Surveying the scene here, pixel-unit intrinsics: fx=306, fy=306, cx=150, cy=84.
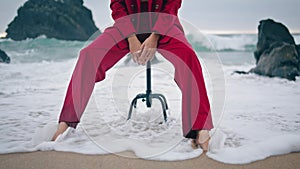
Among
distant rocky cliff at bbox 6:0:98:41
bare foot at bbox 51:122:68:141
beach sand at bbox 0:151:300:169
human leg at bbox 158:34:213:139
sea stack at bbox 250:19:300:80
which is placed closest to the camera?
beach sand at bbox 0:151:300:169

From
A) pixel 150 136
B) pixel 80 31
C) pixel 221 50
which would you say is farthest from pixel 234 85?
pixel 80 31

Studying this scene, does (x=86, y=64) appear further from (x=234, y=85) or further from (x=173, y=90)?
(x=234, y=85)

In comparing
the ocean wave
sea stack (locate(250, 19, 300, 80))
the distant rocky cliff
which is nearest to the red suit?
sea stack (locate(250, 19, 300, 80))

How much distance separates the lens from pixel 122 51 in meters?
1.56

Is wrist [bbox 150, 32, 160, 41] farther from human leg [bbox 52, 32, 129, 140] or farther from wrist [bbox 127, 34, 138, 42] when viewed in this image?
human leg [bbox 52, 32, 129, 140]

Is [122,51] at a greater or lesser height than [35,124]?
greater

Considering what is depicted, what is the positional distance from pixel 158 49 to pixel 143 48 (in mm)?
109

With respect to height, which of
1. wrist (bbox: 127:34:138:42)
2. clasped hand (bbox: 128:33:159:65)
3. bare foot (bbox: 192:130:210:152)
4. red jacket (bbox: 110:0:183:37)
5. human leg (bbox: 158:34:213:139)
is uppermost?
red jacket (bbox: 110:0:183:37)

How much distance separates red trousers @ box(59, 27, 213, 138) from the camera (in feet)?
4.41

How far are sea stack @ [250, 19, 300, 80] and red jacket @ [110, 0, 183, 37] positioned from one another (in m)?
2.58

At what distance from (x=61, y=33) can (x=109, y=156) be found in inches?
270

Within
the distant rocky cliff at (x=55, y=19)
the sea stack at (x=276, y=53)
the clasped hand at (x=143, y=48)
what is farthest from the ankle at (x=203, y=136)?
the distant rocky cliff at (x=55, y=19)

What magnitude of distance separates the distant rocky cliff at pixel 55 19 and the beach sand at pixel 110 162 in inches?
260

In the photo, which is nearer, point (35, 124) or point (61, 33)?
point (35, 124)
